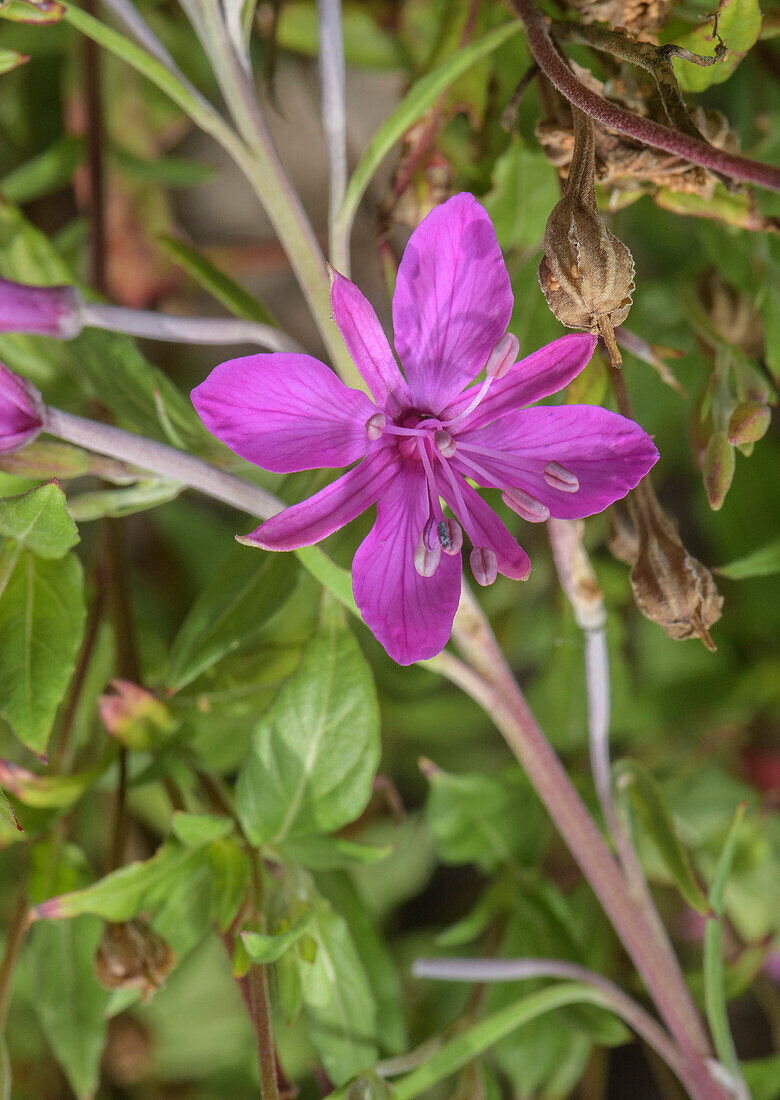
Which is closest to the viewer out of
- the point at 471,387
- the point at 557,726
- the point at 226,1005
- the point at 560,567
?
the point at 471,387

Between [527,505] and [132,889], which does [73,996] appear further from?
[527,505]

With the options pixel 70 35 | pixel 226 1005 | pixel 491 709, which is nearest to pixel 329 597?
pixel 491 709

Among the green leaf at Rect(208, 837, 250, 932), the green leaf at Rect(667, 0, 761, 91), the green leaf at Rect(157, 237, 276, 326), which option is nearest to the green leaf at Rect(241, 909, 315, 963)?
the green leaf at Rect(208, 837, 250, 932)

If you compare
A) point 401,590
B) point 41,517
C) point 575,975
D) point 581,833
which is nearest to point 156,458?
point 41,517

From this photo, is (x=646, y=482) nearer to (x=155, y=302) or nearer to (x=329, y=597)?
(x=329, y=597)

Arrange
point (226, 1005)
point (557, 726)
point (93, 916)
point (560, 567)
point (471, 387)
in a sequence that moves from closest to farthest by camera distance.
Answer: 1. point (471, 387)
2. point (560, 567)
3. point (93, 916)
4. point (557, 726)
5. point (226, 1005)

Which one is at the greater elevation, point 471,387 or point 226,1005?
point 471,387

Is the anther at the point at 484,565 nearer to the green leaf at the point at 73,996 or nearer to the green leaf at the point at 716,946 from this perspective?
the green leaf at the point at 716,946

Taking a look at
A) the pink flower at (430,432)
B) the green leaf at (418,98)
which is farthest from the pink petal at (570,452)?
the green leaf at (418,98)
